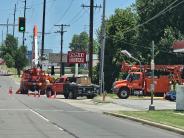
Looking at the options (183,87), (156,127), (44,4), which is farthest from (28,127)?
(44,4)

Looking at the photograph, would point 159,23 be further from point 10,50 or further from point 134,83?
point 10,50

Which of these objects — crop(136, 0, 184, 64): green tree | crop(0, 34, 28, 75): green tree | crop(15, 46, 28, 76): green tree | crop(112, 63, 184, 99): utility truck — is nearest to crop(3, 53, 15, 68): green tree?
crop(0, 34, 28, 75): green tree

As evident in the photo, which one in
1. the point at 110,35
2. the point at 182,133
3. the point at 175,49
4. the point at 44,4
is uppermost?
the point at 44,4

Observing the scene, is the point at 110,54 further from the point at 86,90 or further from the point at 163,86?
the point at 86,90

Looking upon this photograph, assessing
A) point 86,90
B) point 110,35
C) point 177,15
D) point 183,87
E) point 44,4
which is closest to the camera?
point 183,87

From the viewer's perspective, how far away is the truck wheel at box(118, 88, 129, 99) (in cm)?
5325

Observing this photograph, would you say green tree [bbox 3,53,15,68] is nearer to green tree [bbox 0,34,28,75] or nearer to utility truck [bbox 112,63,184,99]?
green tree [bbox 0,34,28,75]

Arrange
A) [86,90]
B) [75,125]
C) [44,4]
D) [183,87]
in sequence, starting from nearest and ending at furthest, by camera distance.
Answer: [75,125] → [183,87] → [86,90] → [44,4]

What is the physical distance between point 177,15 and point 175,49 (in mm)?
36873

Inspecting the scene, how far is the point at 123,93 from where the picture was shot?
175 ft

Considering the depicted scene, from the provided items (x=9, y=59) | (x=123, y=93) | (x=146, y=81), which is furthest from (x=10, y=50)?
(x=123, y=93)

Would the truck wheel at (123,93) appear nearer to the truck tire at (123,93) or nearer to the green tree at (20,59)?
the truck tire at (123,93)

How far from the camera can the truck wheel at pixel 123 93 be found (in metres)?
53.2

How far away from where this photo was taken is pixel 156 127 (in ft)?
74.9
